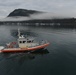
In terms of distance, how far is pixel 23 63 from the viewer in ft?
166

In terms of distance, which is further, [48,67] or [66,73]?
[48,67]

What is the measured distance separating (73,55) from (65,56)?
11.5ft

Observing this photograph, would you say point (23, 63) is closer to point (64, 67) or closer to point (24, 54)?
point (24, 54)

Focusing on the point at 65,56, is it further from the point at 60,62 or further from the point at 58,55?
the point at 60,62

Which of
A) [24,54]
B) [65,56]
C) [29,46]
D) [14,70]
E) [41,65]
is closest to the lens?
[14,70]

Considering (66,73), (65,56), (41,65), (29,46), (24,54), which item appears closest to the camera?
(66,73)

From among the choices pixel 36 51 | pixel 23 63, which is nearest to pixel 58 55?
pixel 36 51

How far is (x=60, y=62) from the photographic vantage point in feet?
163

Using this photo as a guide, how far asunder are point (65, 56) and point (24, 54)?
60.2ft

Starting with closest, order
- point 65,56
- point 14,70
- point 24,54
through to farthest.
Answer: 1. point 14,70
2. point 65,56
3. point 24,54

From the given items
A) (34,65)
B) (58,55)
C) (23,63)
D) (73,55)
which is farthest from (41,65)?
(73,55)

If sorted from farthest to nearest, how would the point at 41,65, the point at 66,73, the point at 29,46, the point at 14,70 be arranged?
1. the point at 29,46
2. the point at 41,65
3. the point at 14,70
4. the point at 66,73

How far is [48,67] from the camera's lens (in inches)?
1796

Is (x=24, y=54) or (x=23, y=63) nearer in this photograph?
(x=23, y=63)
